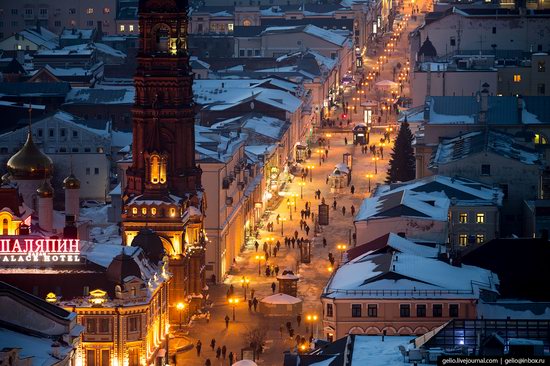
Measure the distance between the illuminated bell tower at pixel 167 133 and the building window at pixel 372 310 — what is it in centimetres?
2087

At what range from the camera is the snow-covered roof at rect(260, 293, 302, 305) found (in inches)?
4897

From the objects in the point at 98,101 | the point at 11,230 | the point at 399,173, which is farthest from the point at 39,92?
the point at 11,230

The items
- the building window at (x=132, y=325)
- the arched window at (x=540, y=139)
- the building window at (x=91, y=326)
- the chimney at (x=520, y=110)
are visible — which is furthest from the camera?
the chimney at (x=520, y=110)

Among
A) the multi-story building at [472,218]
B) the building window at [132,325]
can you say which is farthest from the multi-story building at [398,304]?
the multi-story building at [472,218]

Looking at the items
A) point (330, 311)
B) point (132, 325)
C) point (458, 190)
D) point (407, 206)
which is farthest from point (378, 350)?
point (458, 190)

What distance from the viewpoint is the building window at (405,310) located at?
106500mm

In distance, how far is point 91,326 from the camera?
352ft

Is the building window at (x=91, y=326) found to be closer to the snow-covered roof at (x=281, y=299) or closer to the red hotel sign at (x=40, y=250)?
the red hotel sign at (x=40, y=250)

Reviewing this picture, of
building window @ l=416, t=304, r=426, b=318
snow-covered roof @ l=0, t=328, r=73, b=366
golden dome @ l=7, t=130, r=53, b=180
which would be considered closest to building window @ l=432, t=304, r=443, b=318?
building window @ l=416, t=304, r=426, b=318

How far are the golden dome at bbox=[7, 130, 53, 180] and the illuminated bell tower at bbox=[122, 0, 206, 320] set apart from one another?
5.36m

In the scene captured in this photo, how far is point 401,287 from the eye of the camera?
A: 351 feet

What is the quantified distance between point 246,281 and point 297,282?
401 centimetres

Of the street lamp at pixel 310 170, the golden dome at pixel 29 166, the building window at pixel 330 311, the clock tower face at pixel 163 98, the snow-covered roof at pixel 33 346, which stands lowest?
the street lamp at pixel 310 170

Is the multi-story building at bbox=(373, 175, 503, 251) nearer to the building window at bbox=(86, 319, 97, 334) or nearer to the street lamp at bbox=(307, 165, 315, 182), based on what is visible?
the building window at bbox=(86, 319, 97, 334)
